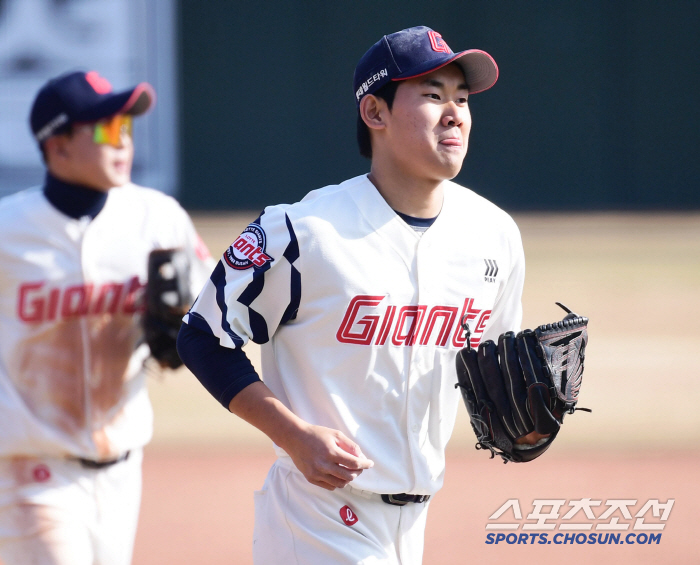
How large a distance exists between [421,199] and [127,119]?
1337 millimetres

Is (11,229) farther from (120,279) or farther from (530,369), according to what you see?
(530,369)

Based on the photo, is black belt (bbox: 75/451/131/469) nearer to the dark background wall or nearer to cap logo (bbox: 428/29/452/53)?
cap logo (bbox: 428/29/452/53)

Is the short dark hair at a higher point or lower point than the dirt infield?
higher

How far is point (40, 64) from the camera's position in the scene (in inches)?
557

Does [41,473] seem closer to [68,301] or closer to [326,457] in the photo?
[68,301]

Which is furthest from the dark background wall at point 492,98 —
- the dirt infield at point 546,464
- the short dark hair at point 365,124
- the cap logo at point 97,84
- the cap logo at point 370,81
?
the cap logo at point 370,81

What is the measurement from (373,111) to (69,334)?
4.28 feet

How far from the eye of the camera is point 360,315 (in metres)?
2.34

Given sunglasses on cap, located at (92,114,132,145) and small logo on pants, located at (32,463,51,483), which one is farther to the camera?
sunglasses on cap, located at (92,114,132,145)

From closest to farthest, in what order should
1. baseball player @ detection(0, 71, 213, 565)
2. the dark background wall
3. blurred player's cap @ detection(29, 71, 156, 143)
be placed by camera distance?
baseball player @ detection(0, 71, 213, 565) < blurred player's cap @ detection(29, 71, 156, 143) < the dark background wall

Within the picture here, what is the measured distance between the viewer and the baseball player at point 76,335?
300cm

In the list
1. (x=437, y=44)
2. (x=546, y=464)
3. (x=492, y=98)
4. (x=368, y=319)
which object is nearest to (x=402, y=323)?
(x=368, y=319)

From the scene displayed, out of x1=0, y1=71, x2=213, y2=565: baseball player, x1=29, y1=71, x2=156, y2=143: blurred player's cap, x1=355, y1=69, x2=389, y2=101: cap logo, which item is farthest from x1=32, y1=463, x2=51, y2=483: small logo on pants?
x1=355, y1=69, x2=389, y2=101: cap logo

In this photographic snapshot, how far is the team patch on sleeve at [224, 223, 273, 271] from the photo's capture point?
2.30 m
